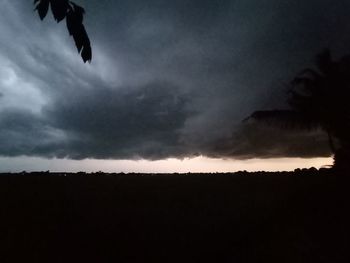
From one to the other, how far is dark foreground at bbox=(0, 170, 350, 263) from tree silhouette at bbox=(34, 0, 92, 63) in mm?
5675

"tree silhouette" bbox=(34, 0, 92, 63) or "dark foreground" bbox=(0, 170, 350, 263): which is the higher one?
"tree silhouette" bbox=(34, 0, 92, 63)

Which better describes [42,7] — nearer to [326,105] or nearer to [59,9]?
[59,9]

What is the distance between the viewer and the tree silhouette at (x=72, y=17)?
77.4 inches

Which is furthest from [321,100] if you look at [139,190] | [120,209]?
[120,209]

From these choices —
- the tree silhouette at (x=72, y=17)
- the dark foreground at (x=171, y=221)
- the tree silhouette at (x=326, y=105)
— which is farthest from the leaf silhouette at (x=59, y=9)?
the tree silhouette at (x=326, y=105)

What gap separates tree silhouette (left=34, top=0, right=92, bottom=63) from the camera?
1.96 m

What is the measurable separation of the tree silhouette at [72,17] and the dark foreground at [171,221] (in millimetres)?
5675

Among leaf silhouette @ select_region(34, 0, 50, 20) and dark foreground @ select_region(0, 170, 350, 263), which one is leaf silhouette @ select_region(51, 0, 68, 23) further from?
dark foreground @ select_region(0, 170, 350, 263)

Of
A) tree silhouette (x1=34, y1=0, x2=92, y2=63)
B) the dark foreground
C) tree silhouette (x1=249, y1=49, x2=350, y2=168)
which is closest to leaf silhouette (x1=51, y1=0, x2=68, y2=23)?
tree silhouette (x1=34, y1=0, x2=92, y2=63)

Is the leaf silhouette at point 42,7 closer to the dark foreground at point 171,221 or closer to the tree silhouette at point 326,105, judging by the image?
the dark foreground at point 171,221

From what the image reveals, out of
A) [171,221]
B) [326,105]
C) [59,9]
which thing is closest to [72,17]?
[59,9]

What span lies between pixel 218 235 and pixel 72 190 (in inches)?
206

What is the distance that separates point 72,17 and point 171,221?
7.64 meters

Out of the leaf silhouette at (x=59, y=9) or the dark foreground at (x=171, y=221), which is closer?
the leaf silhouette at (x=59, y=9)
